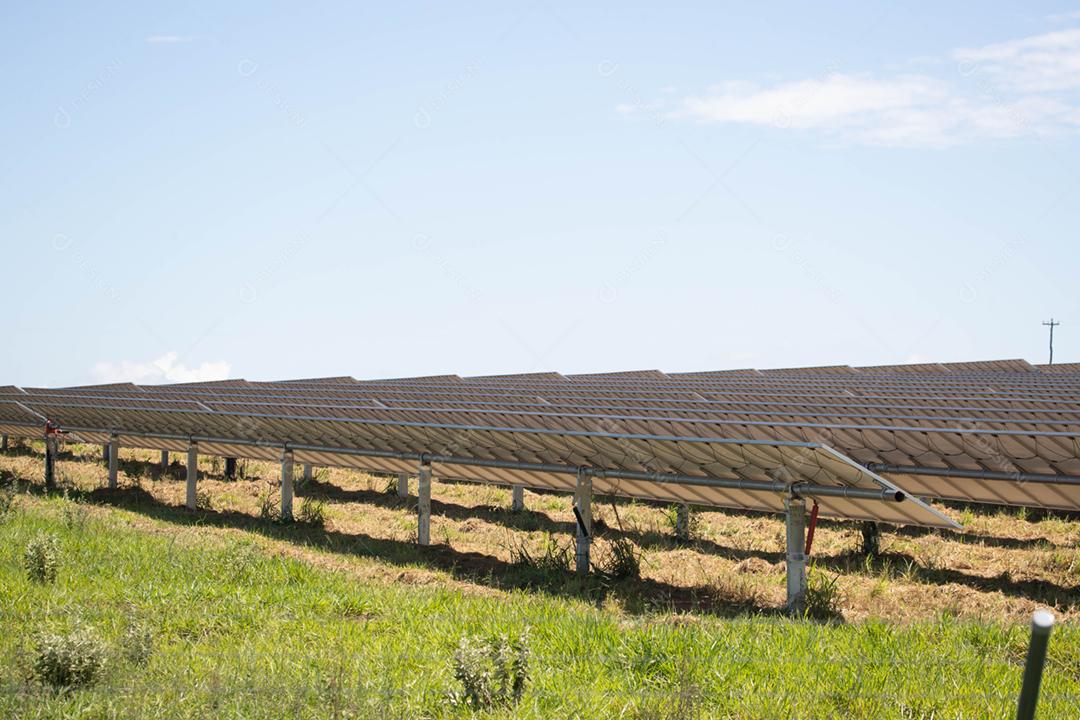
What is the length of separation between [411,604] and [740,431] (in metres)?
8.63

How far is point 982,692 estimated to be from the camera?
8.64m

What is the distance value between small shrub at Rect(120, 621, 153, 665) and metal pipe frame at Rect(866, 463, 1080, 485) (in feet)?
39.7

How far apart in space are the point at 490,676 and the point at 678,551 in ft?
34.6

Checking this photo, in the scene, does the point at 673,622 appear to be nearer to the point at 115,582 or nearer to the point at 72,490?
the point at 115,582

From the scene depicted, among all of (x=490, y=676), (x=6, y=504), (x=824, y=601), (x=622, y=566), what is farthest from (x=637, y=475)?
(x=6, y=504)

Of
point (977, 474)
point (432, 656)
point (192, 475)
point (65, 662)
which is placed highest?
point (977, 474)

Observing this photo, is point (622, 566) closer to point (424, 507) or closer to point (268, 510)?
point (424, 507)

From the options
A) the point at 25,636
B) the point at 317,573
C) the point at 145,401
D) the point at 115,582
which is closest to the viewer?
the point at 25,636

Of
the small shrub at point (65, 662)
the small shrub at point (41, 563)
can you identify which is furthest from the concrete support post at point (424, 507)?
the small shrub at point (65, 662)

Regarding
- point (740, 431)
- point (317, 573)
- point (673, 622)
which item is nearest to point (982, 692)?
point (673, 622)

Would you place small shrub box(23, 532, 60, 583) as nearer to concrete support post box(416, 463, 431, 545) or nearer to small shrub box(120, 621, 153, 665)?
small shrub box(120, 621, 153, 665)

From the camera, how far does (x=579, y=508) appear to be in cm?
1645

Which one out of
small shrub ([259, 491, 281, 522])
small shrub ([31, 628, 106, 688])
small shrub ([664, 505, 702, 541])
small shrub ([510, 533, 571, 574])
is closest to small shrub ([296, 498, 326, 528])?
small shrub ([259, 491, 281, 522])

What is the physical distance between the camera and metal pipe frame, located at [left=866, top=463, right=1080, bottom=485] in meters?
15.0
